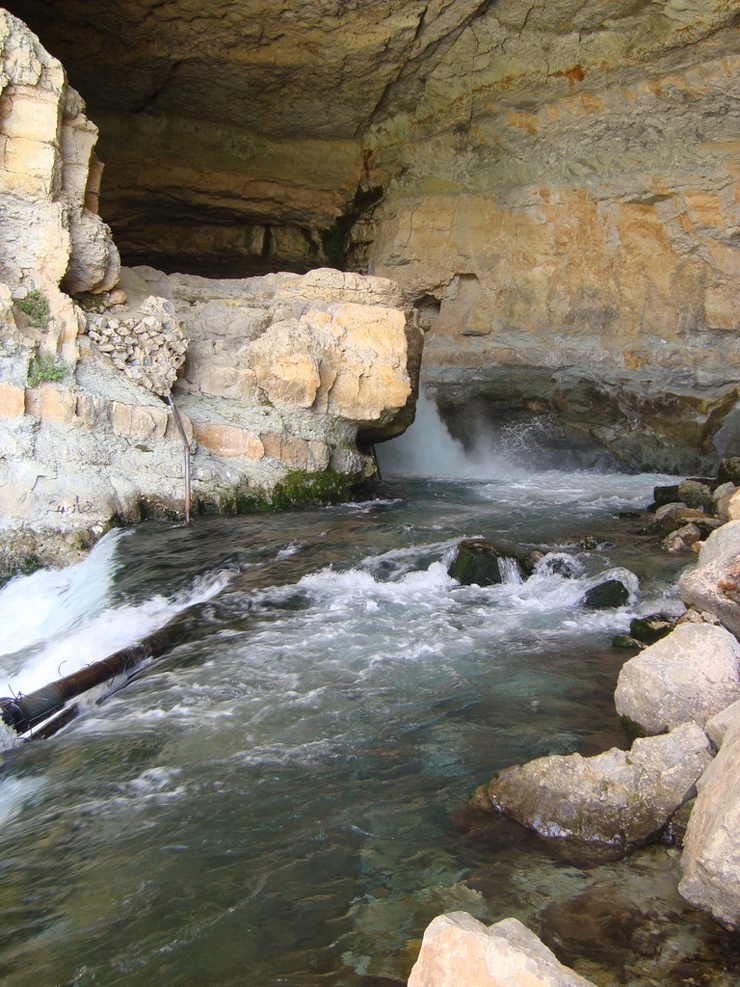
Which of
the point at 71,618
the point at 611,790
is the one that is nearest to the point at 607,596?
the point at 611,790

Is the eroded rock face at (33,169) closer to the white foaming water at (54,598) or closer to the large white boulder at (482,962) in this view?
the white foaming water at (54,598)

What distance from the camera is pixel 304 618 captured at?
537cm

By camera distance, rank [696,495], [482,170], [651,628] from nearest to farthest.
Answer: [651,628], [696,495], [482,170]

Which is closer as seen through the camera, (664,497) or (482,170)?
(664,497)

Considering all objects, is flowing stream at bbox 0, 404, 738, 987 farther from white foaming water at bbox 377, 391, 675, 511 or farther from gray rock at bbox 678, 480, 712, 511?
white foaming water at bbox 377, 391, 675, 511

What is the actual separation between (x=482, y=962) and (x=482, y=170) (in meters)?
14.0

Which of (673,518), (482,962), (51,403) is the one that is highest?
(51,403)

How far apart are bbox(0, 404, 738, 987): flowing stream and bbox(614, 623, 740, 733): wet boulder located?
0.26 meters

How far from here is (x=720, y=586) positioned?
3.56 m

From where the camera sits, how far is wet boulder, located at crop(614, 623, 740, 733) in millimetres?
3164

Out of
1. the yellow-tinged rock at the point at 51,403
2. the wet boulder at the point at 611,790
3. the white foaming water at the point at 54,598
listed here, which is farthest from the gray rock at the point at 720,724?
the yellow-tinged rock at the point at 51,403

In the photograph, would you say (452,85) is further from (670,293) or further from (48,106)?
(48,106)

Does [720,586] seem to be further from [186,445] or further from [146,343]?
[146,343]

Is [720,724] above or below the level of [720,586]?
below
